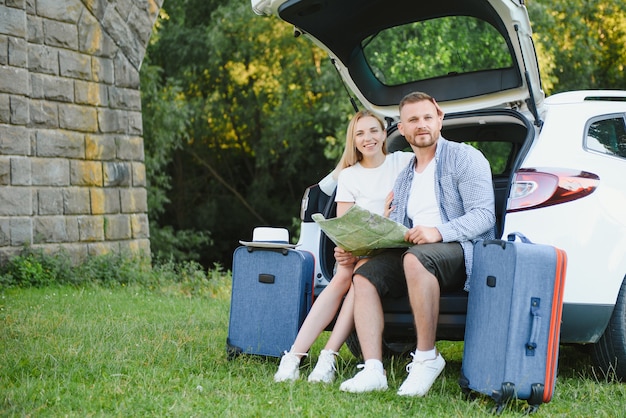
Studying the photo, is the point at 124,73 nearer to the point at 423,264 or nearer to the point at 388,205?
the point at 388,205

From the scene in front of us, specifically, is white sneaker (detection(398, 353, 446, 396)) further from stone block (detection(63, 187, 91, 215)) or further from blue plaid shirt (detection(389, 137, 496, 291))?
stone block (detection(63, 187, 91, 215))

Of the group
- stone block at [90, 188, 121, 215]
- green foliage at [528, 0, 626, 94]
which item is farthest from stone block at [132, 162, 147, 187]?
green foliage at [528, 0, 626, 94]

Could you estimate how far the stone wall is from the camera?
7918mm

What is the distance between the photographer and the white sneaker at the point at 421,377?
3.60m

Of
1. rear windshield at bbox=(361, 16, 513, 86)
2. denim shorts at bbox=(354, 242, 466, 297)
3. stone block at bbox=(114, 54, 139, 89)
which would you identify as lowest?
denim shorts at bbox=(354, 242, 466, 297)

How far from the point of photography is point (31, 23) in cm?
821

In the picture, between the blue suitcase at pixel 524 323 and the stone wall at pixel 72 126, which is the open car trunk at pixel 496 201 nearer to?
the blue suitcase at pixel 524 323

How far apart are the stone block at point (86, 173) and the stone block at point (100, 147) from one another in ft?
0.26

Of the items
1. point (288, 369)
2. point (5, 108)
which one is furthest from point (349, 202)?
point (5, 108)

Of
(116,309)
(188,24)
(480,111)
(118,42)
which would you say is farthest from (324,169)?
(480,111)

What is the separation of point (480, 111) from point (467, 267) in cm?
110

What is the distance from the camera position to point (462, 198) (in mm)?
3887

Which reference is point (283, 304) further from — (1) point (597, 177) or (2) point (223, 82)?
(2) point (223, 82)

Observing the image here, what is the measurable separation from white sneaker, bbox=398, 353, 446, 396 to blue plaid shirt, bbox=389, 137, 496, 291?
1.22 ft
